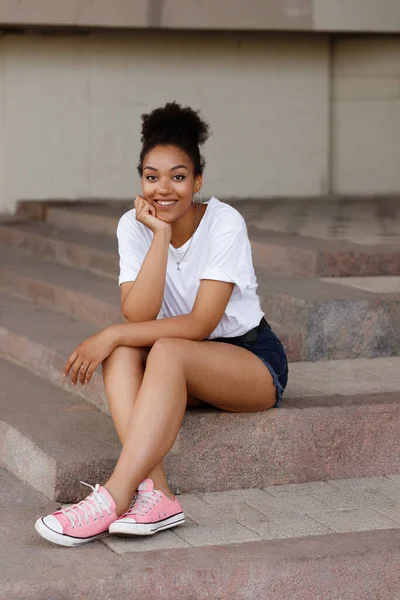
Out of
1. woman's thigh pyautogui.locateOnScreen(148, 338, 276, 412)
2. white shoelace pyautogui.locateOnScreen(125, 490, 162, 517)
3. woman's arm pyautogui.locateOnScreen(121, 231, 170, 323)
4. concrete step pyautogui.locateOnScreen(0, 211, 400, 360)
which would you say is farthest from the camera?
concrete step pyautogui.locateOnScreen(0, 211, 400, 360)

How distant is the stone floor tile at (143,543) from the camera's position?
3205 millimetres

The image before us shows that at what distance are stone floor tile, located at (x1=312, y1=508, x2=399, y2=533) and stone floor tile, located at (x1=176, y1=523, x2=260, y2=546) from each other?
0.26 meters

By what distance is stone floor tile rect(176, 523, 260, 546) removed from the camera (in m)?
3.29

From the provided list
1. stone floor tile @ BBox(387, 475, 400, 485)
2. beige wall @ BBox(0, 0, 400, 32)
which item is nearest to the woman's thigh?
stone floor tile @ BBox(387, 475, 400, 485)

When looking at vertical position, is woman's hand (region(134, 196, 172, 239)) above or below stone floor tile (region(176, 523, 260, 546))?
above

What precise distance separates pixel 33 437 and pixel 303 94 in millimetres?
6639

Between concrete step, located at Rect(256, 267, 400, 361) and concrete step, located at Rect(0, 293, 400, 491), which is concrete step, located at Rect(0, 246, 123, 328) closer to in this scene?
concrete step, located at Rect(256, 267, 400, 361)

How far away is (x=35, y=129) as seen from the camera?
30.2 feet

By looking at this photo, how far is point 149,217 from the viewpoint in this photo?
3.73 m

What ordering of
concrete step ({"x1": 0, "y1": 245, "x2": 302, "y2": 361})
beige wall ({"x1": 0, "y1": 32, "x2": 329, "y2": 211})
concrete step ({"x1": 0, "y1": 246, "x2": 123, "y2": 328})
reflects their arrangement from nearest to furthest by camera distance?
concrete step ({"x1": 0, "y1": 245, "x2": 302, "y2": 361})
concrete step ({"x1": 0, "y1": 246, "x2": 123, "y2": 328})
beige wall ({"x1": 0, "y1": 32, "x2": 329, "y2": 211})

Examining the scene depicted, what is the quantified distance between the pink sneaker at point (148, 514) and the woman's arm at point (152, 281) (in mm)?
621

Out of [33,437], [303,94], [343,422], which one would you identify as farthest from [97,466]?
[303,94]

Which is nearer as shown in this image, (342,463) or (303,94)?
(342,463)

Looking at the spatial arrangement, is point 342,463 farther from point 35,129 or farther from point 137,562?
point 35,129
